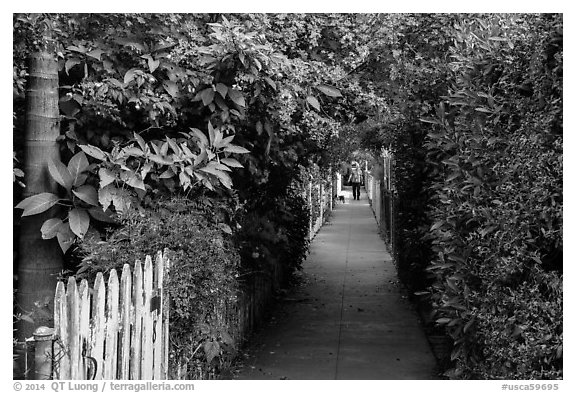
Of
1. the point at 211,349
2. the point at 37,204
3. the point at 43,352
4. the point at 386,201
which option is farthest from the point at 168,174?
the point at 386,201

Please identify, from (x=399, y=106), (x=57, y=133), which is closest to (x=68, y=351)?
(x=57, y=133)

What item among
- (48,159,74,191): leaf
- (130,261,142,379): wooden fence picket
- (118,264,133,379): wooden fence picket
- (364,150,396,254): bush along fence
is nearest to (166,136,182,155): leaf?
(48,159,74,191): leaf

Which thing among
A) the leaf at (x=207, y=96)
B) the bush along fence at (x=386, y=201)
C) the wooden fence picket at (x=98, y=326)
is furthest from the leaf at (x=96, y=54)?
the bush along fence at (x=386, y=201)

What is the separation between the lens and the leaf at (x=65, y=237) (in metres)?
5.69

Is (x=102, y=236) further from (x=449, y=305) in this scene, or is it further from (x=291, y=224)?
(x=291, y=224)

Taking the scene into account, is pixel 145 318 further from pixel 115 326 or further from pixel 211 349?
pixel 211 349

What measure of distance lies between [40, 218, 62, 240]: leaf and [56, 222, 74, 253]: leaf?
0.03m

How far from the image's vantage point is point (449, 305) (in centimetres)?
548

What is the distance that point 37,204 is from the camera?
225 inches

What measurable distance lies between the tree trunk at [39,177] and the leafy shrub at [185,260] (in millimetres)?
514

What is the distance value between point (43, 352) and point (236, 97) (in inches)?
129

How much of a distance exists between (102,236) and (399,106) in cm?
464

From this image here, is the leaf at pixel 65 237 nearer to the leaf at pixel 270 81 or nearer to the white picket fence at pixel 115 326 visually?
the white picket fence at pixel 115 326

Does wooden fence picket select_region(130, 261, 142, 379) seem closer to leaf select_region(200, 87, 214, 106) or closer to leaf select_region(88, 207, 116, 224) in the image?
leaf select_region(88, 207, 116, 224)
